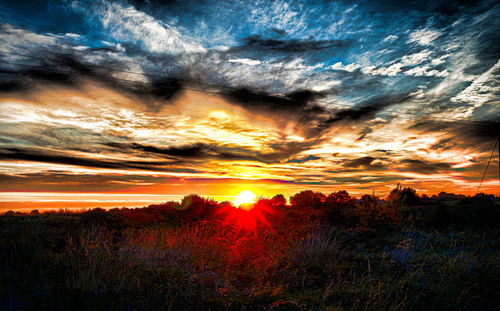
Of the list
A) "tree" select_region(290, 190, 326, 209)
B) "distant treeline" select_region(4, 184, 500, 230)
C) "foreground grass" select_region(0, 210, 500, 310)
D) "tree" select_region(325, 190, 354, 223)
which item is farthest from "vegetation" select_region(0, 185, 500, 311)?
"tree" select_region(290, 190, 326, 209)

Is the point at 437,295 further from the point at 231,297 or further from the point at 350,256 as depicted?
the point at 231,297

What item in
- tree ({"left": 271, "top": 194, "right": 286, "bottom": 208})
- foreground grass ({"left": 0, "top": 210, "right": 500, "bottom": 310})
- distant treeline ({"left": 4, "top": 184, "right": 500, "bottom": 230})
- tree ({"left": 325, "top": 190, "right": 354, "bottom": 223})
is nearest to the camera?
foreground grass ({"left": 0, "top": 210, "right": 500, "bottom": 310})

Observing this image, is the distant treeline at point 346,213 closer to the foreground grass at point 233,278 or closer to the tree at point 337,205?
the tree at point 337,205

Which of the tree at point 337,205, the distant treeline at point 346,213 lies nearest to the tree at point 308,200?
the distant treeline at point 346,213

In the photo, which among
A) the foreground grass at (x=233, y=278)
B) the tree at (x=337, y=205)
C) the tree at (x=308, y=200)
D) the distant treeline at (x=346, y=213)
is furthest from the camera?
the tree at (x=308, y=200)

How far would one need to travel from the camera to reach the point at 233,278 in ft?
24.7

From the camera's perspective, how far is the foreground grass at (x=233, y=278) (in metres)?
5.46

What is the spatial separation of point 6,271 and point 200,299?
5287 mm

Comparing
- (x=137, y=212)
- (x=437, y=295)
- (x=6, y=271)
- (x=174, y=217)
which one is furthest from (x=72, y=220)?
(x=437, y=295)

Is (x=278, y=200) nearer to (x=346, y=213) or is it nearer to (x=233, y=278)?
(x=346, y=213)

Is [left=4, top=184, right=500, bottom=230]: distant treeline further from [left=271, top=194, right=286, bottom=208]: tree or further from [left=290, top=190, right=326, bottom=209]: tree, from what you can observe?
[left=271, top=194, right=286, bottom=208]: tree

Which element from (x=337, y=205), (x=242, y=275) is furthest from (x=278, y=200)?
(x=242, y=275)

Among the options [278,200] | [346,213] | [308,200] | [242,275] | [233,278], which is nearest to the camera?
[233,278]

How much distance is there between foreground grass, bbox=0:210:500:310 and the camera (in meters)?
5.46
